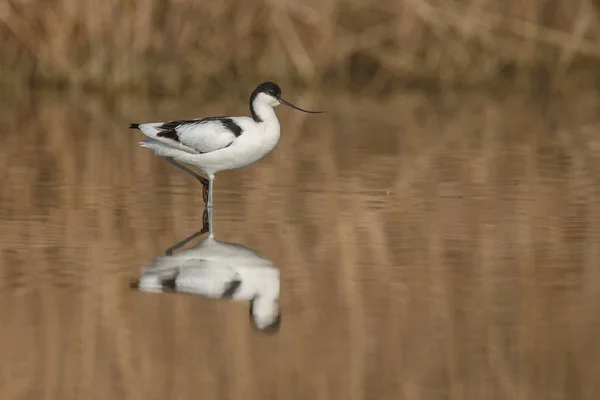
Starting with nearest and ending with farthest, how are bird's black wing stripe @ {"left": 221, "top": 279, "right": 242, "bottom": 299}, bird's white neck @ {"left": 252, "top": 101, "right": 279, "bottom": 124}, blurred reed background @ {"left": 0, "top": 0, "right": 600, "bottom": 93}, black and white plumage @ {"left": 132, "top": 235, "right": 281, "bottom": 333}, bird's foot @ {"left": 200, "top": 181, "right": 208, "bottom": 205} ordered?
black and white plumage @ {"left": 132, "top": 235, "right": 281, "bottom": 333}
bird's black wing stripe @ {"left": 221, "top": 279, "right": 242, "bottom": 299}
bird's white neck @ {"left": 252, "top": 101, "right": 279, "bottom": 124}
bird's foot @ {"left": 200, "top": 181, "right": 208, "bottom": 205}
blurred reed background @ {"left": 0, "top": 0, "right": 600, "bottom": 93}

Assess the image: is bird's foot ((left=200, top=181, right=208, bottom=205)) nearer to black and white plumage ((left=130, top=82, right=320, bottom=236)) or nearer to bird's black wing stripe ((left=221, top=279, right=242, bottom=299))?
black and white plumage ((left=130, top=82, right=320, bottom=236))

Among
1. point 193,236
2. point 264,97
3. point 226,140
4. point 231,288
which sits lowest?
point 231,288

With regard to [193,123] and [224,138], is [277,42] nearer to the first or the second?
[193,123]

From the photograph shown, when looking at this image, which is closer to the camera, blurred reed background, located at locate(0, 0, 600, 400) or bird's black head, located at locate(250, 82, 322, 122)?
blurred reed background, located at locate(0, 0, 600, 400)

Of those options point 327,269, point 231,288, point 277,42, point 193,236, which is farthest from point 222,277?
point 277,42

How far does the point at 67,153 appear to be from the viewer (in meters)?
11.1

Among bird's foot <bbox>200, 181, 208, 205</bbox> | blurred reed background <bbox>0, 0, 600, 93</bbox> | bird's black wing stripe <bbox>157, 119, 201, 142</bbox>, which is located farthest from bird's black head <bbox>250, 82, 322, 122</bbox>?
blurred reed background <bbox>0, 0, 600, 93</bbox>

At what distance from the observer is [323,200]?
874 cm

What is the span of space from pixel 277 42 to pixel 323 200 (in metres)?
8.45

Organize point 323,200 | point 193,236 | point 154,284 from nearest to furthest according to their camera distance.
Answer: point 154,284 < point 193,236 < point 323,200

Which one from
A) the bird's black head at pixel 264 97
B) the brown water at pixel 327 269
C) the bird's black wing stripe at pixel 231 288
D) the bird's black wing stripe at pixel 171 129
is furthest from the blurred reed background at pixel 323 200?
the bird's black head at pixel 264 97

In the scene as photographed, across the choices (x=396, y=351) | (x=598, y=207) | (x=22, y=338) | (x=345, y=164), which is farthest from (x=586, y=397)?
(x=345, y=164)

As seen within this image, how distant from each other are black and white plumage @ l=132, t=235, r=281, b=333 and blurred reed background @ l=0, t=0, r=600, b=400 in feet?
0.28

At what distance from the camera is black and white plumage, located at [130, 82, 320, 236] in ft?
26.9
